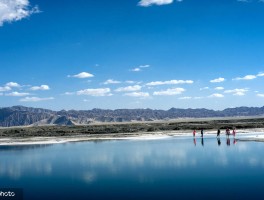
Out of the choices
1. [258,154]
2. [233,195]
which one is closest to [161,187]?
[233,195]

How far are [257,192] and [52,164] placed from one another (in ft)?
63.0

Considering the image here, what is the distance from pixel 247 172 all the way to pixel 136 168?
823 cm

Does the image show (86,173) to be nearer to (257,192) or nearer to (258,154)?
(257,192)

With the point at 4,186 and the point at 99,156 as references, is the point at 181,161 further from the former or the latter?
the point at 4,186

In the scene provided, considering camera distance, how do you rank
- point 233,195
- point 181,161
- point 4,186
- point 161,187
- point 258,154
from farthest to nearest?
point 258,154, point 181,161, point 4,186, point 161,187, point 233,195

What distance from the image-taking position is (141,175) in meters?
25.1

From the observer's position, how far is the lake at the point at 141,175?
2003 centimetres

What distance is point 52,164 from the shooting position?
3259 centimetres

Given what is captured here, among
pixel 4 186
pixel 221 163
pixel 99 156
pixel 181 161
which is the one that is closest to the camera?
pixel 4 186

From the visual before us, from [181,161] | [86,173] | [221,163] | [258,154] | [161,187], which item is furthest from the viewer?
[258,154]

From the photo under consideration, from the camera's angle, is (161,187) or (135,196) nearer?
(135,196)

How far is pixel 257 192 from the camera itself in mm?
19203

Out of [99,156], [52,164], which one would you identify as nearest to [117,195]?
[52,164]

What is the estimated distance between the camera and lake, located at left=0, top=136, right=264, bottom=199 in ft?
65.7
